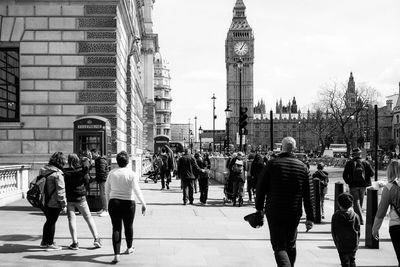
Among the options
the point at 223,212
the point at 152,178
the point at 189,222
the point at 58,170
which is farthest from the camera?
the point at 152,178

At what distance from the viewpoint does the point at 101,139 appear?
64.7ft

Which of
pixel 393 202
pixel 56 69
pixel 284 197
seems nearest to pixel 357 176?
pixel 393 202

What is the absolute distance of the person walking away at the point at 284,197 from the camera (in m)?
7.18

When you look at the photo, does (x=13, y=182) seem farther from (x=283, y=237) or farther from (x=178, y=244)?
(x=283, y=237)

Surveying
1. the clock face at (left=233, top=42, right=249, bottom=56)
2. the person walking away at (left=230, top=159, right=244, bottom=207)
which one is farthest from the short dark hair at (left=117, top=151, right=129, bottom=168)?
the clock face at (left=233, top=42, right=249, bottom=56)

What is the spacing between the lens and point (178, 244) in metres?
11.2

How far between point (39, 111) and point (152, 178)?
47.1 ft

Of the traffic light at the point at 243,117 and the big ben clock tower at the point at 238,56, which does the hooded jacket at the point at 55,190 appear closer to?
the traffic light at the point at 243,117

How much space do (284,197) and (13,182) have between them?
13.6m

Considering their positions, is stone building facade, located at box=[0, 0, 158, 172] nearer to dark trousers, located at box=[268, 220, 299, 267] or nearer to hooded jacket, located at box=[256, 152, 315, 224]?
hooded jacket, located at box=[256, 152, 315, 224]

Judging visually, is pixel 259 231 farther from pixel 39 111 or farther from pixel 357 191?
pixel 39 111

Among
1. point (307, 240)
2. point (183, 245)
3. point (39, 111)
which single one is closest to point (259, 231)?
point (307, 240)

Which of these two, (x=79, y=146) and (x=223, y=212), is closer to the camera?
(x=223, y=212)

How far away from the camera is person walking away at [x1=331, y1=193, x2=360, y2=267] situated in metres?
7.87
